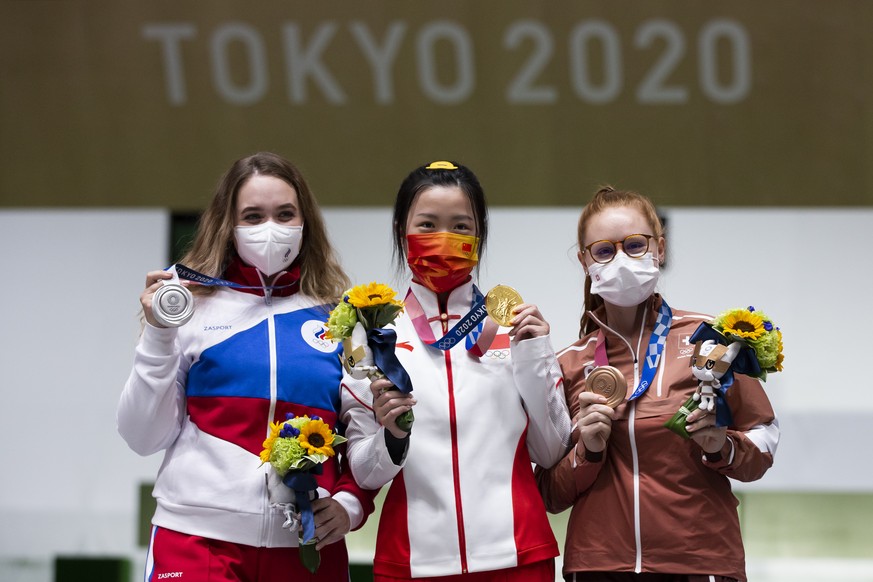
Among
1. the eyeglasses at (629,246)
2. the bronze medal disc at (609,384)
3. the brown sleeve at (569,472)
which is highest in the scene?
the eyeglasses at (629,246)

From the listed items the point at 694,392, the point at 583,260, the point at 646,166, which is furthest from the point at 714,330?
the point at 646,166

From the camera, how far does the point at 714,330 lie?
284 centimetres

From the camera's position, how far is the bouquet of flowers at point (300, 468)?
2689mm

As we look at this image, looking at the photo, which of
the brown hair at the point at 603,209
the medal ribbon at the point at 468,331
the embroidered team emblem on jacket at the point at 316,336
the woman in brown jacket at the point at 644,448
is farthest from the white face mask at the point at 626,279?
the embroidered team emblem on jacket at the point at 316,336

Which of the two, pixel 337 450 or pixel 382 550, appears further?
pixel 337 450

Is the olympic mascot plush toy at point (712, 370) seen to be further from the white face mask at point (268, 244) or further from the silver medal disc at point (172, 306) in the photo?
the silver medal disc at point (172, 306)

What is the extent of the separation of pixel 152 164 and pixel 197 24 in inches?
31.4

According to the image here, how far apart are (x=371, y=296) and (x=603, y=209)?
81 centimetres

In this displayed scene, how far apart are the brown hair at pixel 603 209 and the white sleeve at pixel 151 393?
1.22 metres

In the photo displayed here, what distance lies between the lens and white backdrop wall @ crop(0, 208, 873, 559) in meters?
5.65

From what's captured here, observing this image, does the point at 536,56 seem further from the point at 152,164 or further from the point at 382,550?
the point at 382,550

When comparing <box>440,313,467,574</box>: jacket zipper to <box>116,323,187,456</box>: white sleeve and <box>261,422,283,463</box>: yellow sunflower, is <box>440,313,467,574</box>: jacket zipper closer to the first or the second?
<box>261,422,283,463</box>: yellow sunflower

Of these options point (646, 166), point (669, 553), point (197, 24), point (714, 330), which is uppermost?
point (197, 24)

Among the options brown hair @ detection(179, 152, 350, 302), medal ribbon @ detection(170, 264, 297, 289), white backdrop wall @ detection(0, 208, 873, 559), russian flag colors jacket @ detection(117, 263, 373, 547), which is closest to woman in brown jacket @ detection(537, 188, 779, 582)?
russian flag colors jacket @ detection(117, 263, 373, 547)
